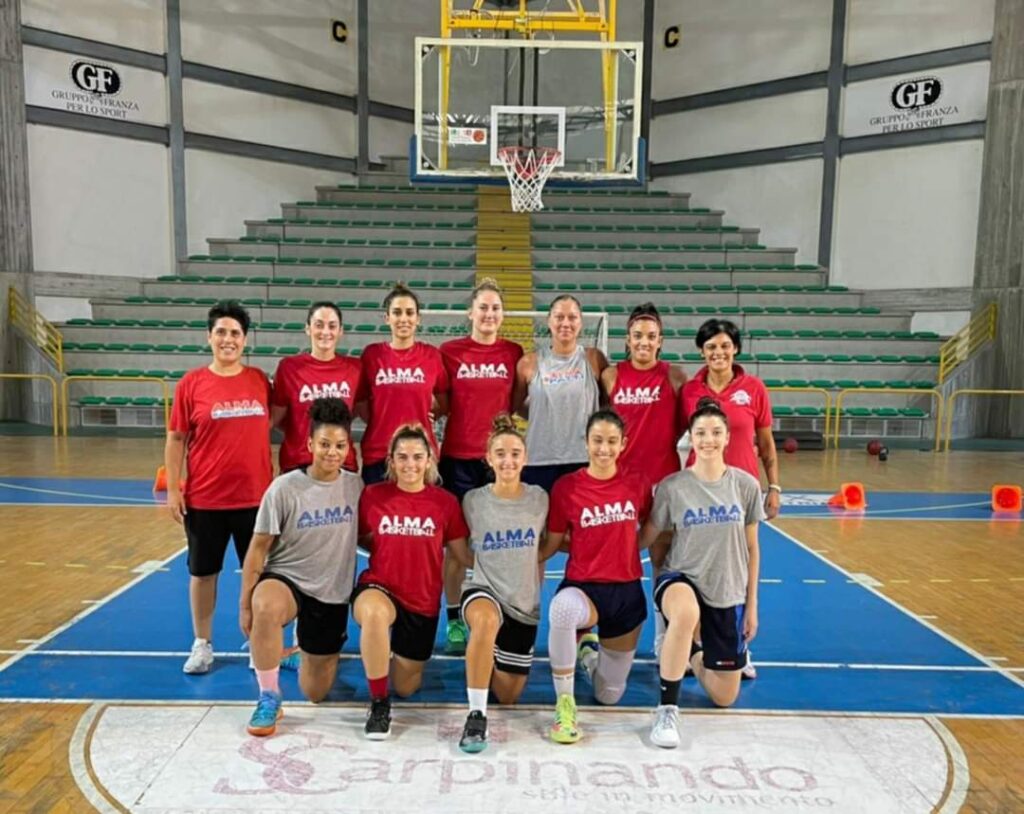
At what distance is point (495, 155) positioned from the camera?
12.2m

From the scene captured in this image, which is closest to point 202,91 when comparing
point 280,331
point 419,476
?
point 280,331

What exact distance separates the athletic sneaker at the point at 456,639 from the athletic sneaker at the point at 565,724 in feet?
3.20

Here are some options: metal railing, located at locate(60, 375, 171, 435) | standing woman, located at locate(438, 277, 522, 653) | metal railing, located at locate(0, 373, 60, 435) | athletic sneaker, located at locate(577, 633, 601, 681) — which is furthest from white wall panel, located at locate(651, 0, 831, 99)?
athletic sneaker, located at locate(577, 633, 601, 681)

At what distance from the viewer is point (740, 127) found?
18.4 metres

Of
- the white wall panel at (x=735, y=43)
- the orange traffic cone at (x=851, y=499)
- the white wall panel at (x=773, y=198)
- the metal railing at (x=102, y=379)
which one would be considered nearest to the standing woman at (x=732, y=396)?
the orange traffic cone at (x=851, y=499)

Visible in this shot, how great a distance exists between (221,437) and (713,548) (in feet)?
7.72

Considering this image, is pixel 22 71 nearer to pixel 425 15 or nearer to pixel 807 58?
pixel 425 15

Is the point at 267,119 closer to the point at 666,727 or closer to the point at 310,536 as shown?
the point at 310,536

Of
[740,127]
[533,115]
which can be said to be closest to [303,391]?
[533,115]

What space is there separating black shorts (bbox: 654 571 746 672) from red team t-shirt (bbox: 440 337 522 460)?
1207 mm

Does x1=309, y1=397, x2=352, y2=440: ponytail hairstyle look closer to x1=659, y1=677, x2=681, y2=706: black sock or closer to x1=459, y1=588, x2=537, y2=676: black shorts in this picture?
x1=459, y1=588, x2=537, y2=676: black shorts

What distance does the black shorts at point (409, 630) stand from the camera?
130 inches

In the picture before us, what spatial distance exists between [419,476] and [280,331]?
41.0 feet

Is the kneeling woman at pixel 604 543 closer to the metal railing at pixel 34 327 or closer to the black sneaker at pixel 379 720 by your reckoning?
the black sneaker at pixel 379 720
